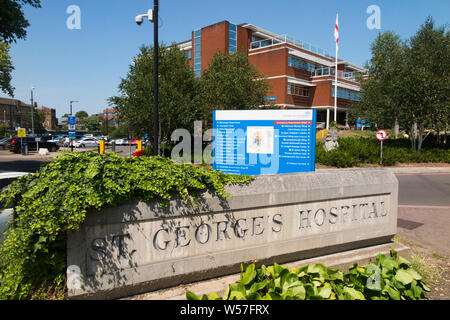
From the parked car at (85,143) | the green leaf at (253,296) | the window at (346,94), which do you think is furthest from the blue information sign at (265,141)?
the window at (346,94)

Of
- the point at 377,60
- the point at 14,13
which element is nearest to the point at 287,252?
→ the point at 14,13

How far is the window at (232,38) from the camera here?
1790 inches

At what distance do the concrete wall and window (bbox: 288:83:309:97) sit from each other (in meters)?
43.2

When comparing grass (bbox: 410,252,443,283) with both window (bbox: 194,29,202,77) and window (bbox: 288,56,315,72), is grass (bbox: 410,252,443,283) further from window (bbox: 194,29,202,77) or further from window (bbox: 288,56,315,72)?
window (bbox: 194,29,202,77)

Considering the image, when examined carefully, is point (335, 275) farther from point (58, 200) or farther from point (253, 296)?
point (58, 200)

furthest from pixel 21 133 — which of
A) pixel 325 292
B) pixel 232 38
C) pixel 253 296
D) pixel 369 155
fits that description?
pixel 325 292

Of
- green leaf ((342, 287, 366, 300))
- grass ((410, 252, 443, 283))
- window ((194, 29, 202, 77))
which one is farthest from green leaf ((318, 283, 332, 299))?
window ((194, 29, 202, 77))

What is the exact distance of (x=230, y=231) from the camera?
3.92 metres

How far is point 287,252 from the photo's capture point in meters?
4.28

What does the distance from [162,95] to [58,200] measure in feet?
59.6

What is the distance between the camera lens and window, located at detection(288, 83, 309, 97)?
46.3 meters

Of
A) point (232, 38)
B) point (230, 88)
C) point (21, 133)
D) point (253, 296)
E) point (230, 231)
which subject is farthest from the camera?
point (232, 38)

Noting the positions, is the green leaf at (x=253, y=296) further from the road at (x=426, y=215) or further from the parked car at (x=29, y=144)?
the parked car at (x=29, y=144)
